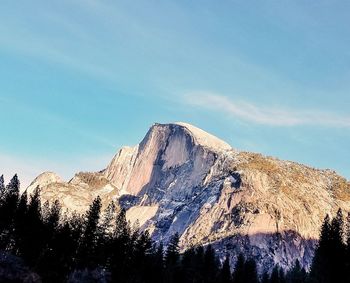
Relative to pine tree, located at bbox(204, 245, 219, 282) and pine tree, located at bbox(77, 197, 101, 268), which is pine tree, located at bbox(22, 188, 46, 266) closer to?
pine tree, located at bbox(77, 197, 101, 268)

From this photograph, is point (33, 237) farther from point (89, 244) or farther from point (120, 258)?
point (120, 258)

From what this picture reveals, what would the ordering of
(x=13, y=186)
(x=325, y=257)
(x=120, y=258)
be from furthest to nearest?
1. (x=13, y=186)
2. (x=120, y=258)
3. (x=325, y=257)

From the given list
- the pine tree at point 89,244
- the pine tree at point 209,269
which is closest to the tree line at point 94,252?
the pine tree at point 89,244

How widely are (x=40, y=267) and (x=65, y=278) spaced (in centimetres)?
559

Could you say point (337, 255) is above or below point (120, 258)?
above

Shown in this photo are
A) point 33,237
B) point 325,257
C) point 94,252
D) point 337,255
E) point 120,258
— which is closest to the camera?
point 337,255

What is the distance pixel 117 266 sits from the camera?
109 m

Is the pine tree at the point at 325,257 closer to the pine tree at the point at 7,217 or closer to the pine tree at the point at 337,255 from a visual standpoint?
the pine tree at the point at 337,255

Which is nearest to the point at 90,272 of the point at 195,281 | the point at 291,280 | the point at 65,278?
the point at 65,278

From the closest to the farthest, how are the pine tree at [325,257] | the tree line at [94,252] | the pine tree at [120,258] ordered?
1. the pine tree at [325,257]
2. the tree line at [94,252]
3. the pine tree at [120,258]

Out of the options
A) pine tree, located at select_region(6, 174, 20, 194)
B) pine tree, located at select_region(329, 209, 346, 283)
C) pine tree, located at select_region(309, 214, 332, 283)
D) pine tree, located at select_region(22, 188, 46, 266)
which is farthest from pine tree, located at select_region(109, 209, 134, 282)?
pine tree, located at select_region(329, 209, 346, 283)

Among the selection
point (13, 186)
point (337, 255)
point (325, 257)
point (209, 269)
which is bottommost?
point (209, 269)

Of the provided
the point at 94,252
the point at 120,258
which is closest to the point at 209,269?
the point at 120,258

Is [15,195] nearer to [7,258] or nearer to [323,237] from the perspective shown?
[7,258]
